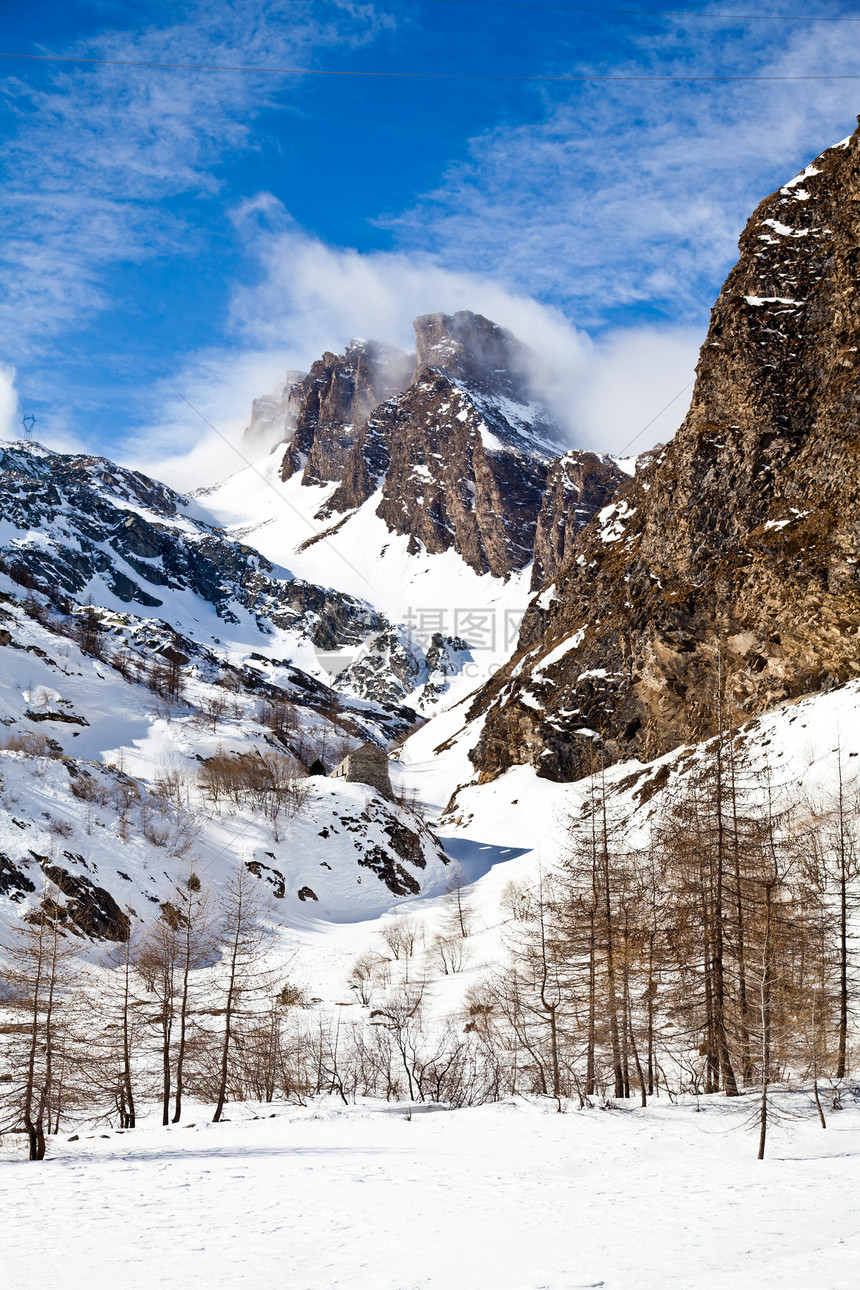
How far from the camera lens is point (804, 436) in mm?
71500

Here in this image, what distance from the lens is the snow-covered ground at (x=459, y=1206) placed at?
1120 cm

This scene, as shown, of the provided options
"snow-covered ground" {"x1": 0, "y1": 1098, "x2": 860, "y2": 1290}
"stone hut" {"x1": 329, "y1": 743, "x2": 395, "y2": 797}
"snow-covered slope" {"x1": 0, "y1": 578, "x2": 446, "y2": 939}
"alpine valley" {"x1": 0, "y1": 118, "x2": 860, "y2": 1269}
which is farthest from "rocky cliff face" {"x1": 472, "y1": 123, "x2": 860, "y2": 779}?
"snow-covered ground" {"x1": 0, "y1": 1098, "x2": 860, "y2": 1290}

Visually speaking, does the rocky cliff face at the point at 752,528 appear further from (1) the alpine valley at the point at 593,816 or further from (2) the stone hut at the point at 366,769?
(2) the stone hut at the point at 366,769

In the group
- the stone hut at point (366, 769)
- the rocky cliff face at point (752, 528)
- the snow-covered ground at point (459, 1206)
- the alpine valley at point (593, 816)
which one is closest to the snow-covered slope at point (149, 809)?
the alpine valley at point (593, 816)

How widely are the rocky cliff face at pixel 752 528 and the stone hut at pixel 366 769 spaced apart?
67.1 feet

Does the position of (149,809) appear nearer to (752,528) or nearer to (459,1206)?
(459,1206)

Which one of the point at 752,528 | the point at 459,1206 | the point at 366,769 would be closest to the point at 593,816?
the point at 459,1206

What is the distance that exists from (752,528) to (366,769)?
4307 centimetres

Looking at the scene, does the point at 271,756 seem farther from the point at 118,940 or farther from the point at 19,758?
the point at 118,940

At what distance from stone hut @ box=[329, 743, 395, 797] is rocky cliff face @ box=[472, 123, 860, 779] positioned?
20.5m

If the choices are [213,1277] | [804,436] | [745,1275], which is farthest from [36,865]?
[804,436]

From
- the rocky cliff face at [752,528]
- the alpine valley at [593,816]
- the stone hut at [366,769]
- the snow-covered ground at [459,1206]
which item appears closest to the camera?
the snow-covered ground at [459,1206]

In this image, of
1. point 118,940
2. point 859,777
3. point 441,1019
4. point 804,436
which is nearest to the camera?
point 441,1019

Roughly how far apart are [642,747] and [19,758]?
55.2m
